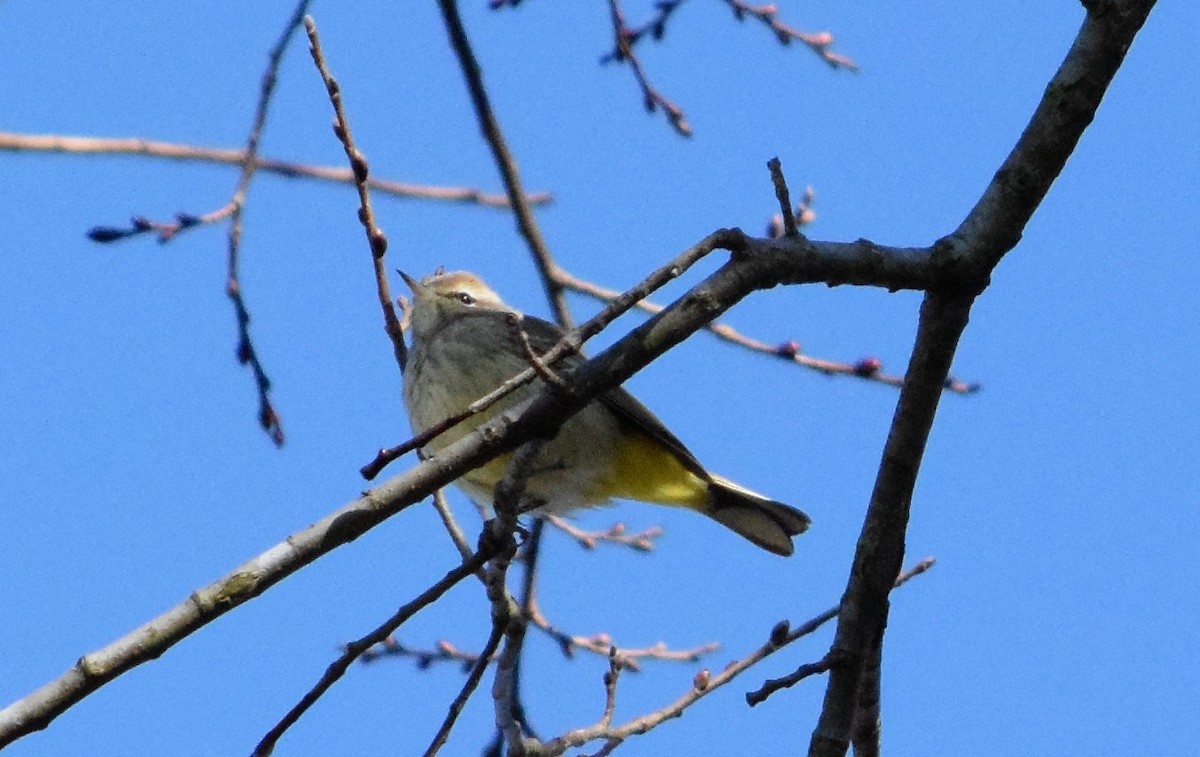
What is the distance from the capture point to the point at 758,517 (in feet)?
21.9

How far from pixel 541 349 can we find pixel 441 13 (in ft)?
6.41

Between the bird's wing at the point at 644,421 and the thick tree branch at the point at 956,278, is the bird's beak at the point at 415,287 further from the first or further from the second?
the thick tree branch at the point at 956,278

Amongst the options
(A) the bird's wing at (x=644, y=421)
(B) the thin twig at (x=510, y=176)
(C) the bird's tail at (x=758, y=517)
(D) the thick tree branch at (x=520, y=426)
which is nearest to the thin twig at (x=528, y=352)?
(D) the thick tree branch at (x=520, y=426)

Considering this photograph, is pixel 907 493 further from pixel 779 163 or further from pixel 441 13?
pixel 441 13

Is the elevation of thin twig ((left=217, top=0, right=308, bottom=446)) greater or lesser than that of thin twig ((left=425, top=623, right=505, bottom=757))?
greater

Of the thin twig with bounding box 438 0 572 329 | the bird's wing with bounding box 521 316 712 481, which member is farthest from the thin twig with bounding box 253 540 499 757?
the bird's wing with bounding box 521 316 712 481

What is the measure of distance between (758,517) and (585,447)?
90cm

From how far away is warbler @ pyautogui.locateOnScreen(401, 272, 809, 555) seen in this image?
6.19 meters

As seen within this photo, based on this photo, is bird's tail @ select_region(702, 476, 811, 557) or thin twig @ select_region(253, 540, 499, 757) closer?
thin twig @ select_region(253, 540, 499, 757)

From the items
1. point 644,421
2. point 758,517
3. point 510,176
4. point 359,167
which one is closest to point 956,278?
point 359,167

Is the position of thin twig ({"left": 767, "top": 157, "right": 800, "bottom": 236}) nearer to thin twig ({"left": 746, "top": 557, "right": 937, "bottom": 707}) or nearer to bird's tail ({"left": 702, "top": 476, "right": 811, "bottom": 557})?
thin twig ({"left": 746, "top": 557, "right": 937, "bottom": 707})

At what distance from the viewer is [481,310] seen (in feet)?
23.3

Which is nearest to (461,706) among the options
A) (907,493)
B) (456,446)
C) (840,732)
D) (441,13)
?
(456,446)

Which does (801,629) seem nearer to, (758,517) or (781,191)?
(781,191)
